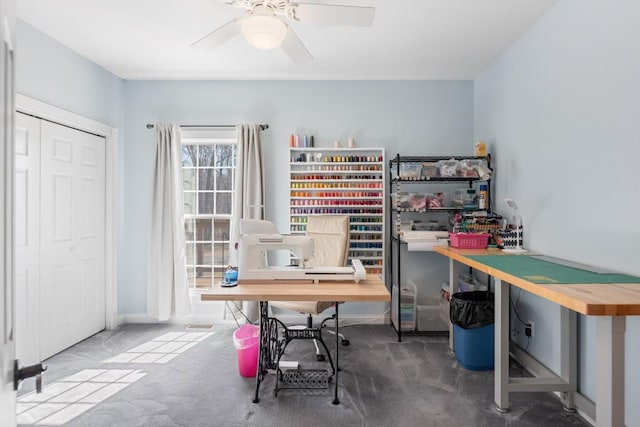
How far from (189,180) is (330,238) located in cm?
181

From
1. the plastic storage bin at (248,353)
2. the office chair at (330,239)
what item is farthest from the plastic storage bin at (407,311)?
the plastic storage bin at (248,353)

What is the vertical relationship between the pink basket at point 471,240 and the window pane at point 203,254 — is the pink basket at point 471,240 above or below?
above

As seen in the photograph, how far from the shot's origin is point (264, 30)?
6.62 feet

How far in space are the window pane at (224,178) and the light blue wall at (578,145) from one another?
9.23 feet

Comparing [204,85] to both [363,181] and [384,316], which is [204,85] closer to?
[363,181]

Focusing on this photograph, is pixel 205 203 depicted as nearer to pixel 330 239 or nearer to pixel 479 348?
pixel 330 239

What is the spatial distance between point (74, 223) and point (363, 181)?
2822 mm

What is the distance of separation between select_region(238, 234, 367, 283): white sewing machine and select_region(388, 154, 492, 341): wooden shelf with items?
4.21ft

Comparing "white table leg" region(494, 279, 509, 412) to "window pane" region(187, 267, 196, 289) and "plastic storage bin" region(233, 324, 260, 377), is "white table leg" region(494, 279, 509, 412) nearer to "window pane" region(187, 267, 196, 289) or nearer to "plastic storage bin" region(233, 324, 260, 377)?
"plastic storage bin" region(233, 324, 260, 377)

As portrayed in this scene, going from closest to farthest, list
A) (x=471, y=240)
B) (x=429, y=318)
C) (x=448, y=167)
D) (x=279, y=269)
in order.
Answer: (x=279, y=269)
(x=471, y=240)
(x=448, y=167)
(x=429, y=318)

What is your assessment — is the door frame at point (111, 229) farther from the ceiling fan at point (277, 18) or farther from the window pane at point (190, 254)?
the ceiling fan at point (277, 18)

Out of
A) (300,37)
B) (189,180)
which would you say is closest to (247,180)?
(189,180)

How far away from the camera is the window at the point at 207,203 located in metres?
4.02

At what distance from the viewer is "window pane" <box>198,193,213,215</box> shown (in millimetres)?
4039
